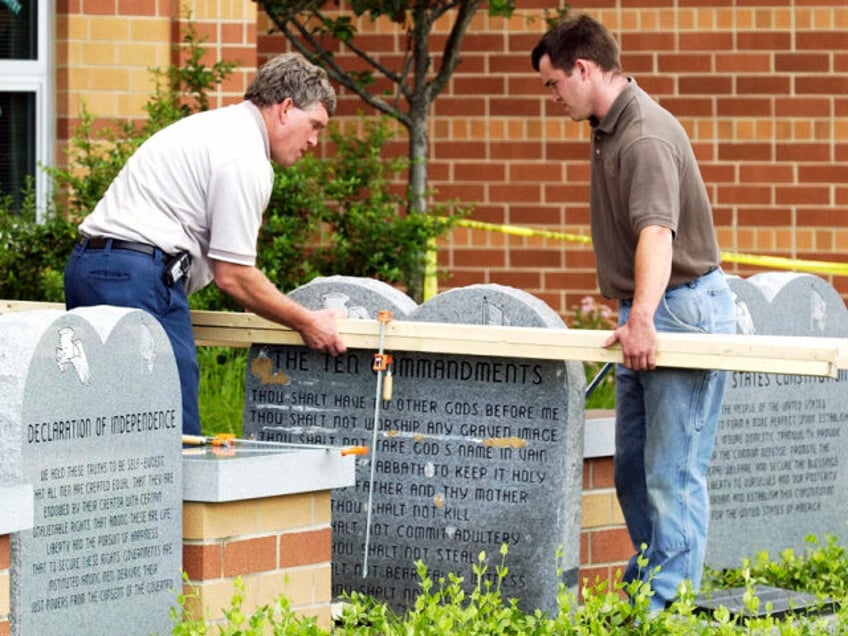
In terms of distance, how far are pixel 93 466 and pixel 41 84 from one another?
5148mm

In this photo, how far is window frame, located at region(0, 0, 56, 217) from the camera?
1023 cm

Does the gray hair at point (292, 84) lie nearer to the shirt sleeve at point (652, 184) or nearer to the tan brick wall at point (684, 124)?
the shirt sleeve at point (652, 184)

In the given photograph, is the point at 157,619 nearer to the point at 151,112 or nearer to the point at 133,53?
the point at 151,112

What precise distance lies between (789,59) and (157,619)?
22.7 feet

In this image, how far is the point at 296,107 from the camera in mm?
6527

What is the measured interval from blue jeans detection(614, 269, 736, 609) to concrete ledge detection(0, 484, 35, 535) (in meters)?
2.07

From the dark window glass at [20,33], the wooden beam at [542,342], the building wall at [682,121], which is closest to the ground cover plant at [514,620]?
the wooden beam at [542,342]

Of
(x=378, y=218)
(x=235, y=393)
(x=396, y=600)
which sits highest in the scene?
(x=378, y=218)

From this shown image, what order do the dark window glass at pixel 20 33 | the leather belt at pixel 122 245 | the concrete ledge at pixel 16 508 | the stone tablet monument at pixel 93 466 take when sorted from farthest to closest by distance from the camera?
the dark window glass at pixel 20 33 < the leather belt at pixel 122 245 < the stone tablet monument at pixel 93 466 < the concrete ledge at pixel 16 508

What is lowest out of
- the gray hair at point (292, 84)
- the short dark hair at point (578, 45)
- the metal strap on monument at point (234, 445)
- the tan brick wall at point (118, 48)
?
the metal strap on monument at point (234, 445)

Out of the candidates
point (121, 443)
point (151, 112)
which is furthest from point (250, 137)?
point (151, 112)

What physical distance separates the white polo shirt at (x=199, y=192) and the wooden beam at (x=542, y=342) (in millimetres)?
463

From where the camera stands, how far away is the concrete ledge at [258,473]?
19.0 feet

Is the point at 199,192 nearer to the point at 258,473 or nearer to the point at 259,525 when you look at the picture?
the point at 258,473
